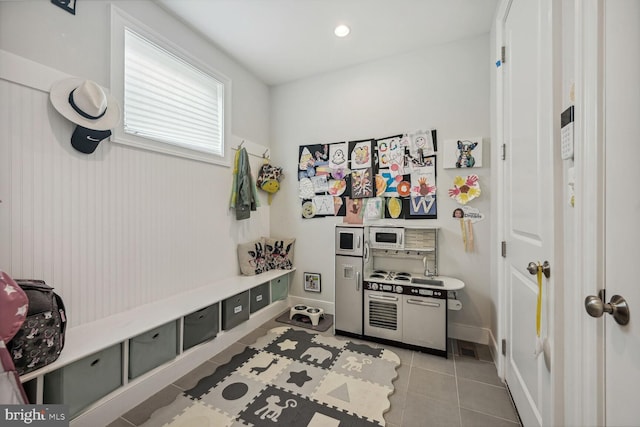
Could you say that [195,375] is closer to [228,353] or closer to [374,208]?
[228,353]

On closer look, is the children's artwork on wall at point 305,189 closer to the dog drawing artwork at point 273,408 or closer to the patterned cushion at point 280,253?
the patterned cushion at point 280,253

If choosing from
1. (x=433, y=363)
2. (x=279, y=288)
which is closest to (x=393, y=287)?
(x=433, y=363)


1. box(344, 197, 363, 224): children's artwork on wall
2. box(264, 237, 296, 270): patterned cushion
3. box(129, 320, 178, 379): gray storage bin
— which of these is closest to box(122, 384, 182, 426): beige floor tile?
box(129, 320, 178, 379): gray storage bin

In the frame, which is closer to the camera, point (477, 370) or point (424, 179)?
point (477, 370)

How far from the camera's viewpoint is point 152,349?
1608 millimetres

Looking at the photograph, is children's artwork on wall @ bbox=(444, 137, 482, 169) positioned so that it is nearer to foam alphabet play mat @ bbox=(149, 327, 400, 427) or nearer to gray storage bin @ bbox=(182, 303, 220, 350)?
foam alphabet play mat @ bbox=(149, 327, 400, 427)

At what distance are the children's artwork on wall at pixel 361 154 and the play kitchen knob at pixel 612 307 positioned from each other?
2.20 meters

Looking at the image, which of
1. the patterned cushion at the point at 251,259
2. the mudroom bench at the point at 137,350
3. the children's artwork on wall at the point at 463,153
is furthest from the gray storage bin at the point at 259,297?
the children's artwork on wall at the point at 463,153

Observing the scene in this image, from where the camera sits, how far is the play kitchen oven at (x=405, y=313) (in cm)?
205

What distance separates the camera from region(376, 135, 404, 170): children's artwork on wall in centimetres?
261

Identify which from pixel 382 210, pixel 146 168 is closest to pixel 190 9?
pixel 146 168

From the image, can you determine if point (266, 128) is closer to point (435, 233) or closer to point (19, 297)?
point (435, 233)

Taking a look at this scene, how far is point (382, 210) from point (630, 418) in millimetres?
2140

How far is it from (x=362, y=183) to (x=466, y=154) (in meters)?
1.05
